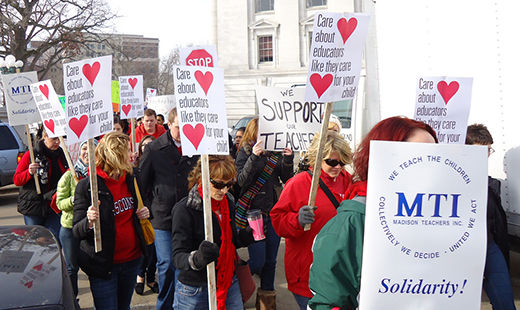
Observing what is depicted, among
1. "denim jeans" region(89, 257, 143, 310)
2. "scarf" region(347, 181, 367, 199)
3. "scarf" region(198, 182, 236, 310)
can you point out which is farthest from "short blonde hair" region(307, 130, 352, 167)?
"denim jeans" region(89, 257, 143, 310)

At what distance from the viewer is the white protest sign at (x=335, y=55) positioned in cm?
418

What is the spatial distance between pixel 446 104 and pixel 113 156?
2.77 meters

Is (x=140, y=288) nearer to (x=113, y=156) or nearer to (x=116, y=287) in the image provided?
(x=116, y=287)

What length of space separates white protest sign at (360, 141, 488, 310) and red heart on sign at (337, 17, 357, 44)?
2377 millimetres

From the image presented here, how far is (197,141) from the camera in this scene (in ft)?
12.5

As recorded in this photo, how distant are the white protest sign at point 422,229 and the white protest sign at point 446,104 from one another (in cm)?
268

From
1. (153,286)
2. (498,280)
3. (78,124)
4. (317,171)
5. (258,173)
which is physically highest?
(78,124)

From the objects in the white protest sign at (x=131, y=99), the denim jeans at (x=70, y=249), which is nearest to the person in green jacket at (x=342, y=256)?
the denim jeans at (x=70, y=249)

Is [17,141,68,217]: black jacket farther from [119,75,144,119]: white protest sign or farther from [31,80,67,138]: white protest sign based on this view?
[119,75,144,119]: white protest sign

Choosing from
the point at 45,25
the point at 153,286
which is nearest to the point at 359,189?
the point at 153,286

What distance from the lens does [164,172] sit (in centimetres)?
534

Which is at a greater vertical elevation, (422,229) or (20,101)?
(20,101)

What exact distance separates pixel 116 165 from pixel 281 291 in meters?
2.86

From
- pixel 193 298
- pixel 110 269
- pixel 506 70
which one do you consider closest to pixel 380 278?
pixel 193 298
